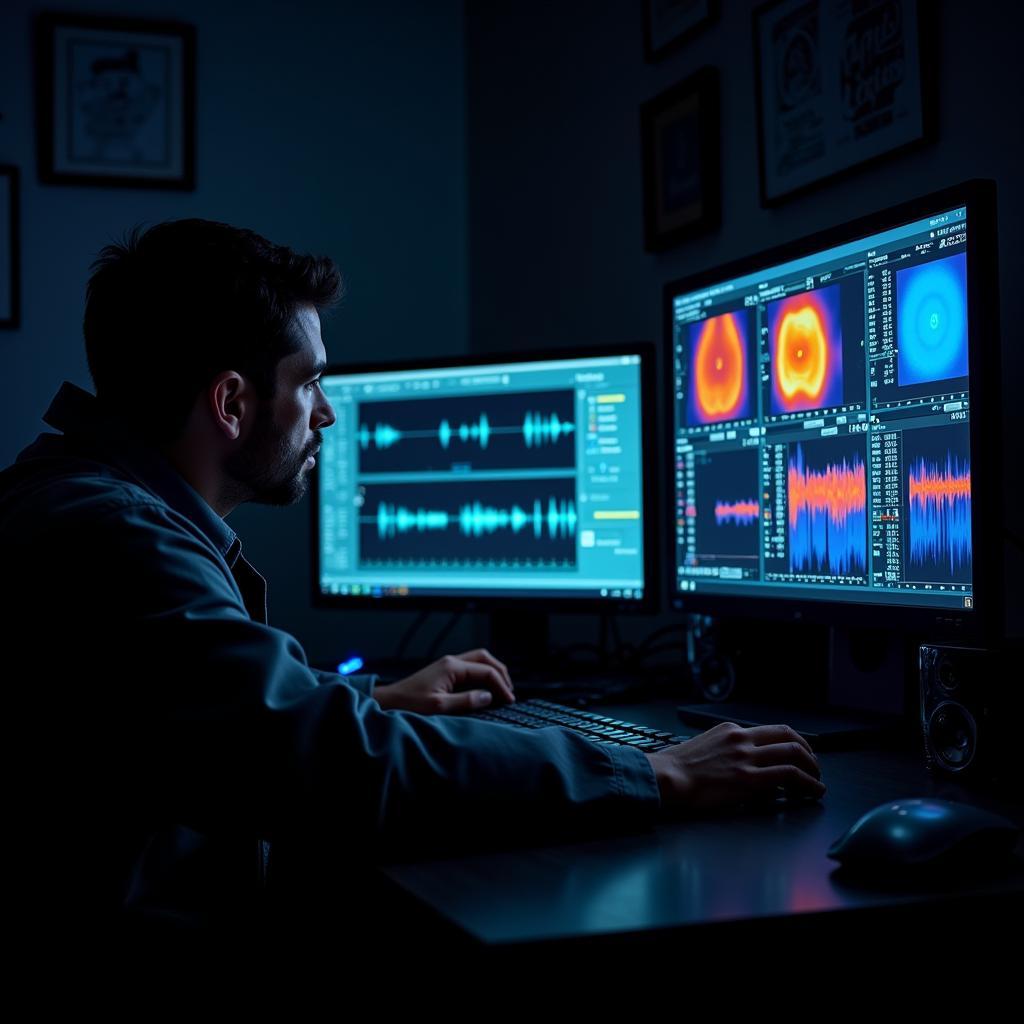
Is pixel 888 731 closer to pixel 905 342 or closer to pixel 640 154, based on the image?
pixel 905 342

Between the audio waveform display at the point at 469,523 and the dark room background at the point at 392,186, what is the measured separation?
0.41 metres

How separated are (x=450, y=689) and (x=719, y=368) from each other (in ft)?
1.75

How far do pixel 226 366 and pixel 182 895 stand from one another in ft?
1.65

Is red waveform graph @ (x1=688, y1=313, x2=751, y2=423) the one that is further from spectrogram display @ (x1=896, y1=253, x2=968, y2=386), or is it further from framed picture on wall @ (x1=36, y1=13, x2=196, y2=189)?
framed picture on wall @ (x1=36, y1=13, x2=196, y2=189)

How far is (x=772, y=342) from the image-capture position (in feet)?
4.70

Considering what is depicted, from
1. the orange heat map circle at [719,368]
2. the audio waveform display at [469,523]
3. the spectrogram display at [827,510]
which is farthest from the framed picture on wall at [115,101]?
the spectrogram display at [827,510]

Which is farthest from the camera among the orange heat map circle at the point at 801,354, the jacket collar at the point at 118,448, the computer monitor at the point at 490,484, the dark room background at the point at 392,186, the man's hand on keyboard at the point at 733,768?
the dark room background at the point at 392,186

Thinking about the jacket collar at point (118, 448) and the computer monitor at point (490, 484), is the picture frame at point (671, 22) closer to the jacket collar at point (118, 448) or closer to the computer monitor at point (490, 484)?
the computer monitor at point (490, 484)

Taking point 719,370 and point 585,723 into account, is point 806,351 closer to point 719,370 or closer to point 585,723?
point 719,370

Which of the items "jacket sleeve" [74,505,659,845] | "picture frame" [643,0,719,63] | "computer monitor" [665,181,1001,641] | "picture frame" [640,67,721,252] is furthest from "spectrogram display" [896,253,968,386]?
"picture frame" [643,0,719,63]

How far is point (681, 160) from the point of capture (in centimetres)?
198

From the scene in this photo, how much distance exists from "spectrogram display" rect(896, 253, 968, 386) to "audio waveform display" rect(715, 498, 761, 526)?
11.8 inches

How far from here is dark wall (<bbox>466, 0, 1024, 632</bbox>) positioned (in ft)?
4.49

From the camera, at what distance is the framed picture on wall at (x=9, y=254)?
2509 mm
